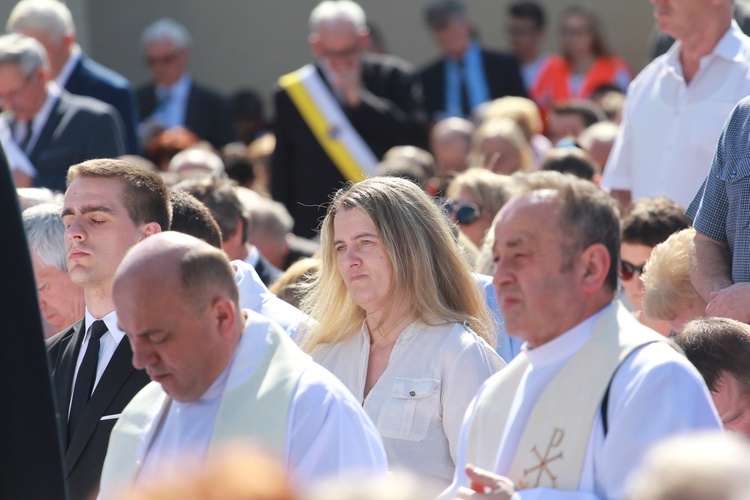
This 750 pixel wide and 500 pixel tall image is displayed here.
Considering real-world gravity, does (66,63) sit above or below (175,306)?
above

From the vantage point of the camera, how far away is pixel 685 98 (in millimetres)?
5562

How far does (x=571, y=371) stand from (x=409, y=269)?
60.6 inches

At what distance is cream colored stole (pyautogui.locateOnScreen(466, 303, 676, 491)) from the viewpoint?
284 centimetres

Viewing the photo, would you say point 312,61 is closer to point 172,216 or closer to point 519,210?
point 172,216

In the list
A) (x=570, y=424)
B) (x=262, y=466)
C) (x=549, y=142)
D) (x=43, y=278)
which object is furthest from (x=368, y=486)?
(x=549, y=142)

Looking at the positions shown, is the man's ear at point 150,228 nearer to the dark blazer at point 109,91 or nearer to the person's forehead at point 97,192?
the person's forehead at point 97,192

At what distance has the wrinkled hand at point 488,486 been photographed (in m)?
2.83

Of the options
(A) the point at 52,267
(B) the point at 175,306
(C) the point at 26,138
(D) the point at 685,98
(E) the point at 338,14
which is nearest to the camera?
(B) the point at 175,306

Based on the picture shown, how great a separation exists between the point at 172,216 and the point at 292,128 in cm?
393

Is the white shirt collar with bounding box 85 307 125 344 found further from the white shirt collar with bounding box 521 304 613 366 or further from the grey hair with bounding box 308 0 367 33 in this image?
the grey hair with bounding box 308 0 367 33

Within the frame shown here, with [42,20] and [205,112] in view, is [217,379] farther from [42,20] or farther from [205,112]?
[205,112]

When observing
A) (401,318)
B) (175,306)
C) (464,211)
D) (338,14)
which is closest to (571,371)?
(175,306)

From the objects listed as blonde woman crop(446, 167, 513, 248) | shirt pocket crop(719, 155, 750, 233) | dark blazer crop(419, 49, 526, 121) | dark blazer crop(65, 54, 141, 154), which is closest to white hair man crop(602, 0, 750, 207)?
blonde woman crop(446, 167, 513, 248)

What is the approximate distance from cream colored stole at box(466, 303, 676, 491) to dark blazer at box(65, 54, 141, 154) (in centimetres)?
592
